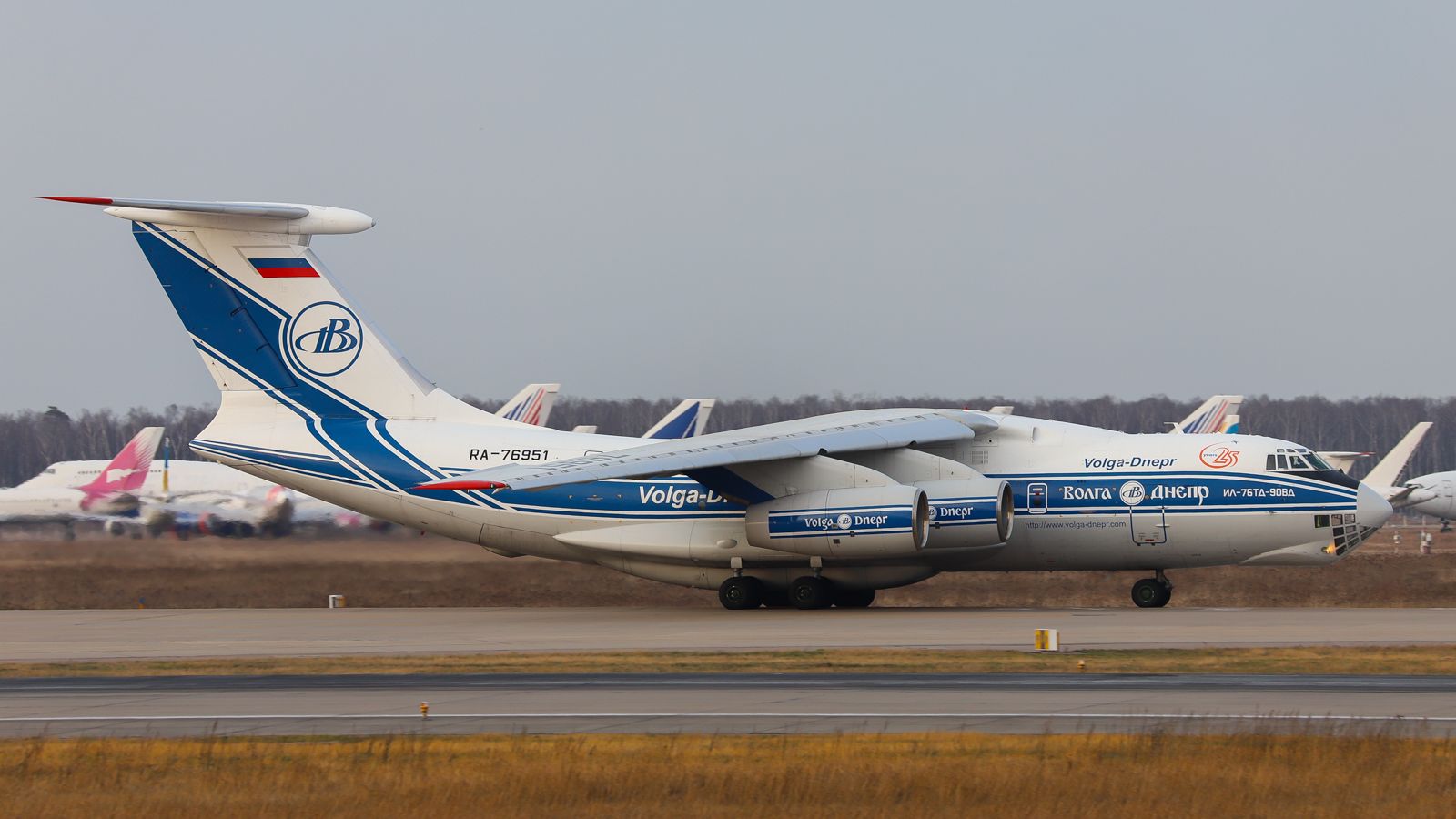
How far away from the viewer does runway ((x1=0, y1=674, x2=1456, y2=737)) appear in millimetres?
12469

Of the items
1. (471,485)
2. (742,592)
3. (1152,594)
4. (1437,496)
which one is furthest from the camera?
(1437,496)

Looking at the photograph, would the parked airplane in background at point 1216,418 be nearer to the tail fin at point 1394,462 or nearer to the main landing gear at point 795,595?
the tail fin at point 1394,462

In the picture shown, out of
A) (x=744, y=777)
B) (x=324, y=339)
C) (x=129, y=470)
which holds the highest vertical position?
(x=324, y=339)

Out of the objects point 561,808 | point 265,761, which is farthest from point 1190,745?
point 265,761

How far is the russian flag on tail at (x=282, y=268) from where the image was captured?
27609 mm

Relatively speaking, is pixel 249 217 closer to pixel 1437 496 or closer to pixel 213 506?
pixel 213 506

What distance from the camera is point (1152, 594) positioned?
2706 cm

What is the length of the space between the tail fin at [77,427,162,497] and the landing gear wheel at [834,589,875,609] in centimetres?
2593

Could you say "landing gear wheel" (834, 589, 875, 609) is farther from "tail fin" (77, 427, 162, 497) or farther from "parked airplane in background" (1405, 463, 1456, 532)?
"parked airplane in background" (1405, 463, 1456, 532)

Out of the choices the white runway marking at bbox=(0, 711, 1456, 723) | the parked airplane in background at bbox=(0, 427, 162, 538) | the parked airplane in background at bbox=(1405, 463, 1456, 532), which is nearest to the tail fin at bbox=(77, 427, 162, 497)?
the parked airplane in background at bbox=(0, 427, 162, 538)

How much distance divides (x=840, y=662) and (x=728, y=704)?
3.87 meters

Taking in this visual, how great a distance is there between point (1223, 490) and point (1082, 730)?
15.0 meters

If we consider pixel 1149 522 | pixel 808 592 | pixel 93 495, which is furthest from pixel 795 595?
pixel 93 495

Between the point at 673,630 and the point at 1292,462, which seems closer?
the point at 673,630
